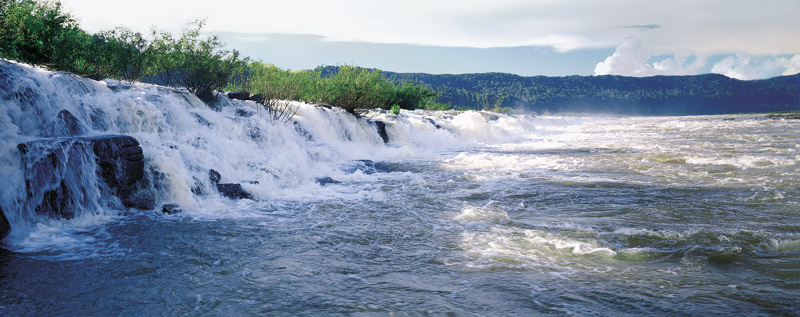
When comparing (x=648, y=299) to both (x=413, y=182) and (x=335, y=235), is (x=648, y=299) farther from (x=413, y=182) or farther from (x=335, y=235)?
(x=413, y=182)

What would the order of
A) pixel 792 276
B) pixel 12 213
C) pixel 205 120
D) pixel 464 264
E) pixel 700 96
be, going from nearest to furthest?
1. pixel 792 276
2. pixel 464 264
3. pixel 12 213
4. pixel 205 120
5. pixel 700 96

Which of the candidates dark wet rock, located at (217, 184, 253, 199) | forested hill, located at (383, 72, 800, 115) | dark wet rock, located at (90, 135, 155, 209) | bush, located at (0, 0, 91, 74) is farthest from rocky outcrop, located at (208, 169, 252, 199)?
forested hill, located at (383, 72, 800, 115)

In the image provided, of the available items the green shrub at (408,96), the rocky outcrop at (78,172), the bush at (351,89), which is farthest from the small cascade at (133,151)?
the green shrub at (408,96)

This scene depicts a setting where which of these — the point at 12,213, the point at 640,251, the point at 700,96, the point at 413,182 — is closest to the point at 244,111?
the point at 413,182

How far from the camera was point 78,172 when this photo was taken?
6.87 metres

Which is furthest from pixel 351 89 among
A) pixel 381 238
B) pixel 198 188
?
pixel 381 238

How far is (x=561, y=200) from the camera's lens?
8234 mm

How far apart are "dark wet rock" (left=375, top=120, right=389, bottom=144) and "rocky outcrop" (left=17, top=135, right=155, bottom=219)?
45.4ft

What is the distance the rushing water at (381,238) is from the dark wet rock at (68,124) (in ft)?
0.94

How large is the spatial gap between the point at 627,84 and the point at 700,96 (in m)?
21.6

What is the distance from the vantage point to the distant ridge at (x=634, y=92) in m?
132

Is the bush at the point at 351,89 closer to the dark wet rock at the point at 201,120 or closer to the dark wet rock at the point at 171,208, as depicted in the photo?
the dark wet rock at the point at 201,120

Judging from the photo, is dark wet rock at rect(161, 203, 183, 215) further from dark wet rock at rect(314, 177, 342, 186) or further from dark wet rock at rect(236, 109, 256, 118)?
dark wet rock at rect(236, 109, 256, 118)

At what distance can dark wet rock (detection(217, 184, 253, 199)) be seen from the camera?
8.68 m
